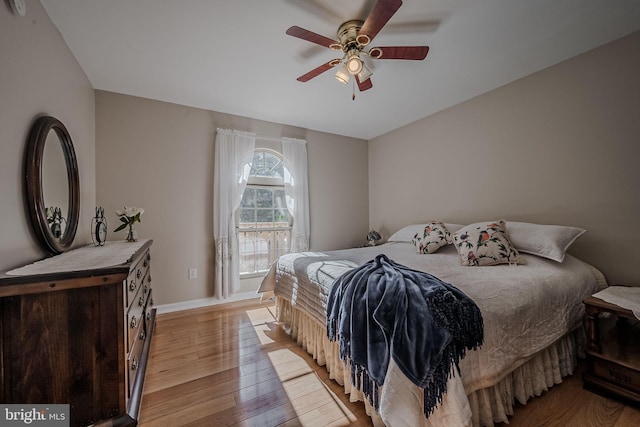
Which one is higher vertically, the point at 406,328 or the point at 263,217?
the point at 263,217

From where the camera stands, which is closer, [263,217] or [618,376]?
[618,376]

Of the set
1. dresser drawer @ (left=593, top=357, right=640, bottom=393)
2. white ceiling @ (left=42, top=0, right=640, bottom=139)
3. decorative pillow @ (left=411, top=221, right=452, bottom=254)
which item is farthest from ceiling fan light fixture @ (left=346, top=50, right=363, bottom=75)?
dresser drawer @ (left=593, top=357, right=640, bottom=393)

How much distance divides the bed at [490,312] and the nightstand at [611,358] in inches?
4.8

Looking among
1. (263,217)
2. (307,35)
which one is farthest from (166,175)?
(307,35)

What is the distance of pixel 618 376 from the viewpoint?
148 centimetres

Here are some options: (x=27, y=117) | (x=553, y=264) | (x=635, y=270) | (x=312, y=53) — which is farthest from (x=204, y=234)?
(x=635, y=270)

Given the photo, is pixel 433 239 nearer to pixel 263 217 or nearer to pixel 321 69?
pixel 321 69

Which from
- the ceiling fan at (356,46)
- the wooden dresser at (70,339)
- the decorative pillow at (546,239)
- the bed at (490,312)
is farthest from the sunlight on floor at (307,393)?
the ceiling fan at (356,46)

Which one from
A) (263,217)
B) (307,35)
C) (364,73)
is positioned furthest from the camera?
(263,217)

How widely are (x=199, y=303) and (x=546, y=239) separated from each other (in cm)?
364

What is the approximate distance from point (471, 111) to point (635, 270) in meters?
2.07

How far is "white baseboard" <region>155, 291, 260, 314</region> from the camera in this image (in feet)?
9.57

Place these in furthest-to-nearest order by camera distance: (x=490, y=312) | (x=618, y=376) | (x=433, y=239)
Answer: (x=433, y=239) → (x=618, y=376) → (x=490, y=312)

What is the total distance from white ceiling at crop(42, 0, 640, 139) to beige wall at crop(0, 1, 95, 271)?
227mm
